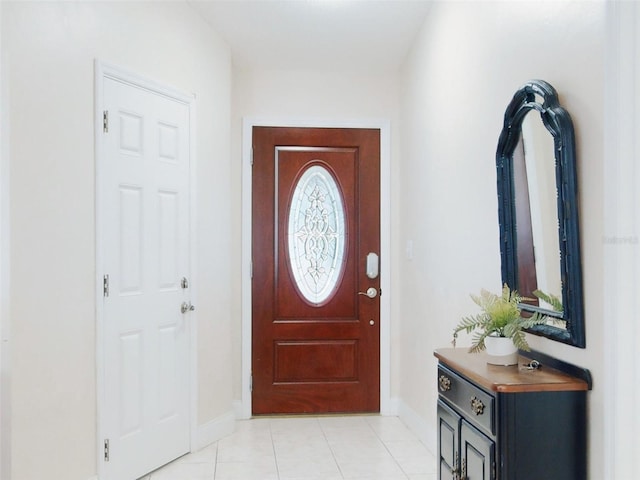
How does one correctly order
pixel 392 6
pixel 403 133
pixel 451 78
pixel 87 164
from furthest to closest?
pixel 403 133 < pixel 392 6 < pixel 451 78 < pixel 87 164

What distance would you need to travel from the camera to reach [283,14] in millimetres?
3812

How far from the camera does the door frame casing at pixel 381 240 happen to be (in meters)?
4.46

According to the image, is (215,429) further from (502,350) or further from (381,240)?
(502,350)

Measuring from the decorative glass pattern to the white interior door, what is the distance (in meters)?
1.05

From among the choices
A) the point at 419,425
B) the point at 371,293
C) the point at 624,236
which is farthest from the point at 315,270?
the point at 624,236

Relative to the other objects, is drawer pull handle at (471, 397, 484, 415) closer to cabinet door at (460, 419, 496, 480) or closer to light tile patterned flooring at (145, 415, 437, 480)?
cabinet door at (460, 419, 496, 480)

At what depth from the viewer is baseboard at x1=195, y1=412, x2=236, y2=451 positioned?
148 inches

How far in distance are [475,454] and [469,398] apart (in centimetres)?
18

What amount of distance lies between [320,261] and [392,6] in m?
1.79

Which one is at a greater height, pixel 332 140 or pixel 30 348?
pixel 332 140

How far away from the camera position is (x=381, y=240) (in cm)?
456

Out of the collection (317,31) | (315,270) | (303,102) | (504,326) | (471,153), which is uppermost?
(317,31)

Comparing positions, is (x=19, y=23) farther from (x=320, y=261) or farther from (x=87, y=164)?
(x=320, y=261)

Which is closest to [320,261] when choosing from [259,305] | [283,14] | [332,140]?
[259,305]
